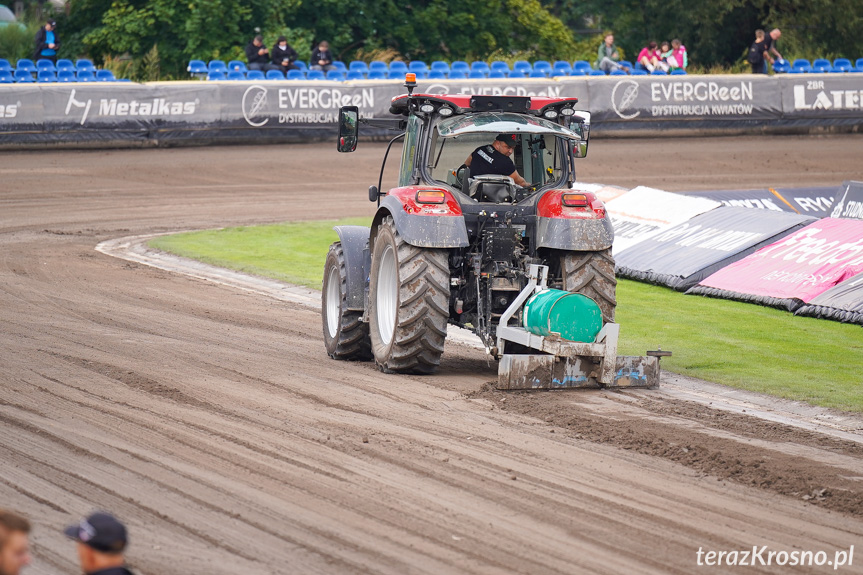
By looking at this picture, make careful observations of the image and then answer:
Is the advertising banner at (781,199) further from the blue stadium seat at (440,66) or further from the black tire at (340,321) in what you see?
the blue stadium seat at (440,66)

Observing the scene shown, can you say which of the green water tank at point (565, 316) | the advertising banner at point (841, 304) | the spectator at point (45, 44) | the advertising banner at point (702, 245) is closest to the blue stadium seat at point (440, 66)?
the spectator at point (45, 44)

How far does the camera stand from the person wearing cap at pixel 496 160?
9445mm

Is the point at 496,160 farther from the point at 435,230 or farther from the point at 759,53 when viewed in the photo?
the point at 759,53

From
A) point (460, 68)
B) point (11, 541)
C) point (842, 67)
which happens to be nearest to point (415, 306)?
point (11, 541)

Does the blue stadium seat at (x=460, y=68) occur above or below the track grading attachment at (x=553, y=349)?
above

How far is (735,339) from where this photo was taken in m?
11.4

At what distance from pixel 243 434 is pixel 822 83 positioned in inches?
1079

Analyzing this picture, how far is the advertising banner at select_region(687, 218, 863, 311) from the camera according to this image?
12805 mm

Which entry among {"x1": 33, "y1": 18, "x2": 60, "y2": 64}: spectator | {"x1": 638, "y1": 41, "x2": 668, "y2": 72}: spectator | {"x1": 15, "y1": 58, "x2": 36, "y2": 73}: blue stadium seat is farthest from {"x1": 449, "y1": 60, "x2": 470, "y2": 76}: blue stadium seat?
{"x1": 15, "y1": 58, "x2": 36, "y2": 73}: blue stadium seat

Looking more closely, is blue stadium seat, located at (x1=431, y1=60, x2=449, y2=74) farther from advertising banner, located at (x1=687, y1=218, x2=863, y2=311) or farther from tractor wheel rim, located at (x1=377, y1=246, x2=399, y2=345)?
tractor wheel rim, located at (x1=377, y1=246, x2=399, y2=345)

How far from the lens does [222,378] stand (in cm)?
924

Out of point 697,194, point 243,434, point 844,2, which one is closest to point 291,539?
point 243,434

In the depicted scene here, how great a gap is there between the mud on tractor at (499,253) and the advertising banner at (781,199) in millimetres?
8914

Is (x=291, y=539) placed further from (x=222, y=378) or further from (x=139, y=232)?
(x=139, y=232)
